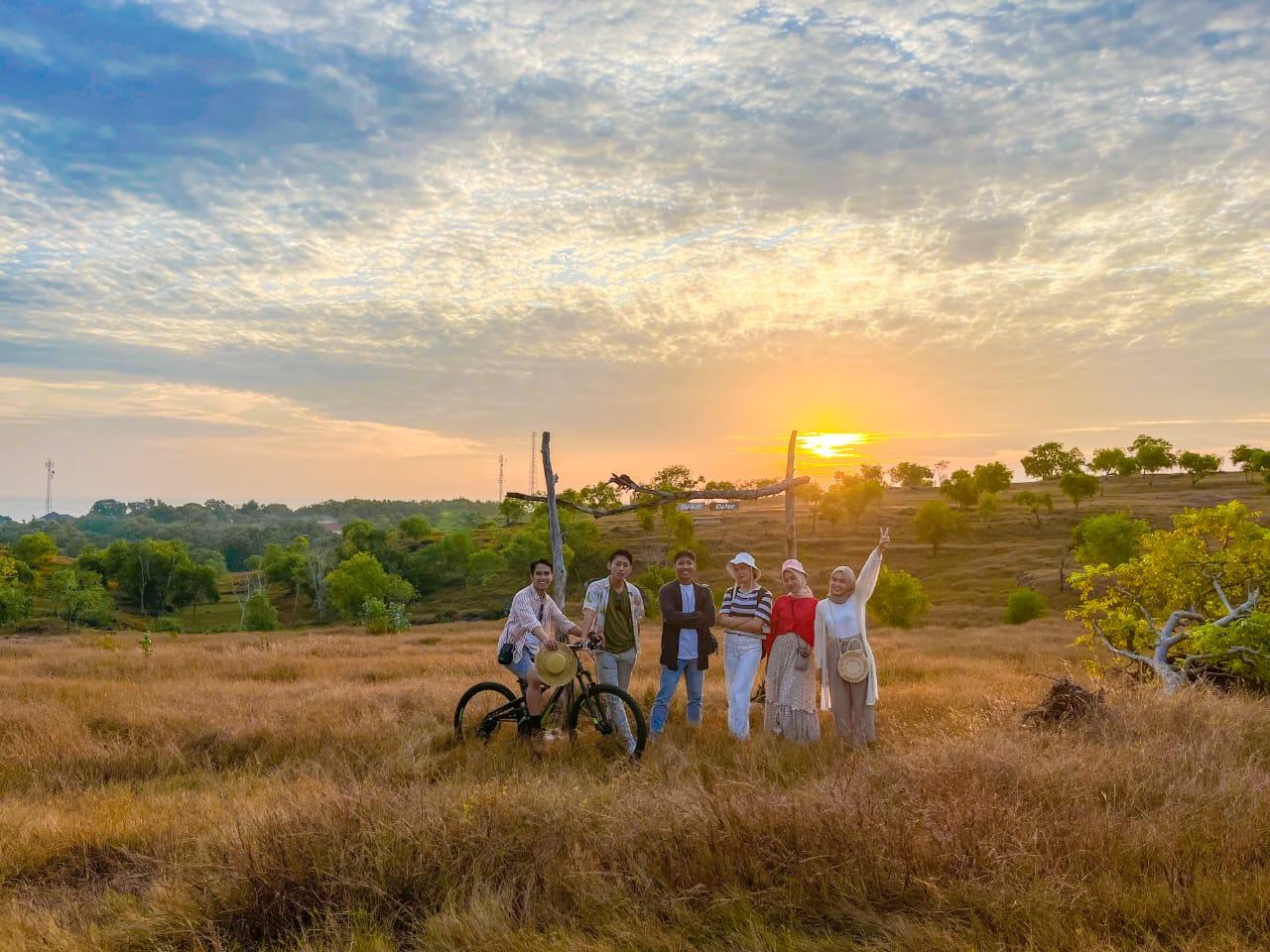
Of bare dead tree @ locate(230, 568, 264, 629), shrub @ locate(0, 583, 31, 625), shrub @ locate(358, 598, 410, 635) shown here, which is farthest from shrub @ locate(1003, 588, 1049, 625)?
bare dead tree @ locate(230, 568, 264, 629)

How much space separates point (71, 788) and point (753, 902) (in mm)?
6813

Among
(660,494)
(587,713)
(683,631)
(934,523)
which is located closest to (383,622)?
(660,494)

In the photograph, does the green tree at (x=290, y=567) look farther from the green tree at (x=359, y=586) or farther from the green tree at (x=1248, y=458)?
the green tree at (x=1248, y=458)

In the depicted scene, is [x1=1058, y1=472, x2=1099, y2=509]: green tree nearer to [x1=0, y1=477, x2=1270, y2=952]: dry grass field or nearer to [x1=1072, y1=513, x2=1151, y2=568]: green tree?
[x1=1072, y1=513, x2=1151, y2=568]: green tree

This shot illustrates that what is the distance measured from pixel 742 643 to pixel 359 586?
2553 inches

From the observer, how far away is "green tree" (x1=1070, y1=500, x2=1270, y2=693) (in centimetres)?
1032

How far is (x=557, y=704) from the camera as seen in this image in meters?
8.95

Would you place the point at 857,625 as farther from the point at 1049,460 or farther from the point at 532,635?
the point at 1049,460

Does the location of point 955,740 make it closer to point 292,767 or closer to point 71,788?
point 292,767

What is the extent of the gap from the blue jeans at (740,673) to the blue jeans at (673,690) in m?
0.40

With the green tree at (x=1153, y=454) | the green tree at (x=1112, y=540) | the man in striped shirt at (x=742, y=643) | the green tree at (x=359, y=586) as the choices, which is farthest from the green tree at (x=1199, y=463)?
the man in striped shirt at (x=742, y=643)

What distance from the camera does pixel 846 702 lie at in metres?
8.54

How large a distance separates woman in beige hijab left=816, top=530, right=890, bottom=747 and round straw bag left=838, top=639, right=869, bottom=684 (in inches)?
0.4

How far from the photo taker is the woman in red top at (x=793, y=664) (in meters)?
8.72
